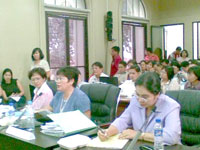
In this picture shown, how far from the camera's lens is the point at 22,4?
656 cm

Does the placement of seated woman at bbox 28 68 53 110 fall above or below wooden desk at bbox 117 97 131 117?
above

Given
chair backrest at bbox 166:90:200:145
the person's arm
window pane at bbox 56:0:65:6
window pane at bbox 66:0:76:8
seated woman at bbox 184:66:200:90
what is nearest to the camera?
chair backrest at bbox 166:90:200:145

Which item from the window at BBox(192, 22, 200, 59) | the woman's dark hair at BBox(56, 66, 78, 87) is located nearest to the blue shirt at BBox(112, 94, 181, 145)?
the woman's dark hair at BBox(56, 66, 78, 87)

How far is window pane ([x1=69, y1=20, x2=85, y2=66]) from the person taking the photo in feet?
25.5

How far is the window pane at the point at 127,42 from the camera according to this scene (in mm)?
9336

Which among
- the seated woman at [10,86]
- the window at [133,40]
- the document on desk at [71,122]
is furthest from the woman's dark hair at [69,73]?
the window at [133,40]

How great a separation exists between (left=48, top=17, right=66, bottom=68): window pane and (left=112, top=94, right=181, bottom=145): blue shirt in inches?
204

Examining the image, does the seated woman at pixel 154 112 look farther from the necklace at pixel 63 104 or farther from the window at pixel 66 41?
the window at pixel 66 41

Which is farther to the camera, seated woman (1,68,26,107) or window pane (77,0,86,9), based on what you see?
window pane (77,0,86,9)

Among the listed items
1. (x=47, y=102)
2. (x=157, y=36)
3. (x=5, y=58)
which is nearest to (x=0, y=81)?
(x=5, y=58)

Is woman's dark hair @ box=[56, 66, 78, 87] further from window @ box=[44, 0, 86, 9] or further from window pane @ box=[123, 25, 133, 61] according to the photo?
window pane @ box=[123, 25, 133, 61]

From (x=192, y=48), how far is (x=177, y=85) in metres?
5.74

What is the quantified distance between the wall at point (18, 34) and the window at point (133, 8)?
3294 millimetres

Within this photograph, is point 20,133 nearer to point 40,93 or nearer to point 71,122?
point 71,122
